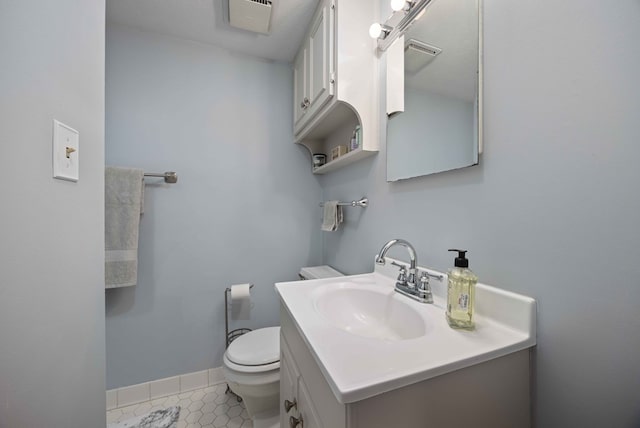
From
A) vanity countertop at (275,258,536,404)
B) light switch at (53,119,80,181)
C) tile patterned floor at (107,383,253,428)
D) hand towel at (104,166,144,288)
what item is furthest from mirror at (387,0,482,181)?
tile patterned floor at (107,383,253,428)

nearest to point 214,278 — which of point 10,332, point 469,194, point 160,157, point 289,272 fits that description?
point 289,272

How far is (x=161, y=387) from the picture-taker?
57.1 inches

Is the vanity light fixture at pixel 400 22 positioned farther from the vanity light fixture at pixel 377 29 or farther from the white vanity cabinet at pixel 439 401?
the white vanity cabinet at pixel 439 401

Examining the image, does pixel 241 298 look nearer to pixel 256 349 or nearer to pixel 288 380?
pixel 256 349

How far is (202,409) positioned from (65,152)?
5.06ft

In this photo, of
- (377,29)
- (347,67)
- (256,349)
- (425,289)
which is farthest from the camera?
(256,349)

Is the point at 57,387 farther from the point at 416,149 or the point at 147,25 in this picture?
the point at 147,25

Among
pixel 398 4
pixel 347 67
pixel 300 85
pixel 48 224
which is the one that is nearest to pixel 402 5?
pixel 398 4

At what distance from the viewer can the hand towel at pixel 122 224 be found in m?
1.28

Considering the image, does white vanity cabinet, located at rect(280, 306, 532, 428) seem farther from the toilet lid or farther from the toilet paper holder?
the toilet paper holder

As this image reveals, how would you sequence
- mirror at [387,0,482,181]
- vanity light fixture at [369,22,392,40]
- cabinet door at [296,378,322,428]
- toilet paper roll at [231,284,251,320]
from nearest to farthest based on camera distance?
cabinet door at [296,378,322,428], mirror at [387,0,482,181], vanity light fixture at [369,22,392,40], toilet paper roll at [231,284,251,320]

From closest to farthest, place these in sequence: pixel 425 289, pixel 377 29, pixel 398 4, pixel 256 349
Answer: pixel 425 289 → pixel 398 4 → pixel 377 29 → pixel 256 349

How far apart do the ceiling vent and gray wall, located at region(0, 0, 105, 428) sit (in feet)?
2.57

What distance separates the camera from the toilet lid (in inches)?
45.0
